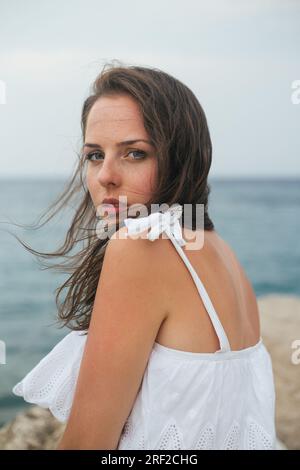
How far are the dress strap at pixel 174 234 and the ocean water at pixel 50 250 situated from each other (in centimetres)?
240

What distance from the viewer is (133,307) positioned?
1.35 meters

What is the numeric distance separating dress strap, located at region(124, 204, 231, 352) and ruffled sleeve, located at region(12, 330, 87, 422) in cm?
45

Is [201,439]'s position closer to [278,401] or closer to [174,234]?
[174,234]

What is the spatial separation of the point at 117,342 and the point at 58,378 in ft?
1.40

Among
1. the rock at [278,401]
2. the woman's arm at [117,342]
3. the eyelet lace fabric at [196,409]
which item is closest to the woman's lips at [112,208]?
the woman's arm at [117,342]

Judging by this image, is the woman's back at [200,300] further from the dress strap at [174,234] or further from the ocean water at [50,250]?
the ocean water at [50,250]

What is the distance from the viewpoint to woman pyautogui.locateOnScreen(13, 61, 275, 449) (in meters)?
1.36

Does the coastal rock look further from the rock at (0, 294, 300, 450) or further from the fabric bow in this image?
the fabric bow

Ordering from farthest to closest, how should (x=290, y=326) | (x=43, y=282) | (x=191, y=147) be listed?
1. (x=43, y=282)
2. (x=290, y=326)
3. (x=191, y=147)

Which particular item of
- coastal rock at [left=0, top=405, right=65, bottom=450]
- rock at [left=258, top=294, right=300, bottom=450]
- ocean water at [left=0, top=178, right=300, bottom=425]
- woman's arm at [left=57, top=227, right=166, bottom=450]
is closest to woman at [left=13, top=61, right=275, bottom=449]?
woman's arm at [left=57, top=227, right=166, bottom=450]

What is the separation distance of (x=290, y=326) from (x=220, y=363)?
4570mm

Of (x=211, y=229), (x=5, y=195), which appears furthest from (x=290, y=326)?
(x=5, y=195)

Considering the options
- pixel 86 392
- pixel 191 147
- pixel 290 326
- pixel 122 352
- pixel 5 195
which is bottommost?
pixel 5 195
